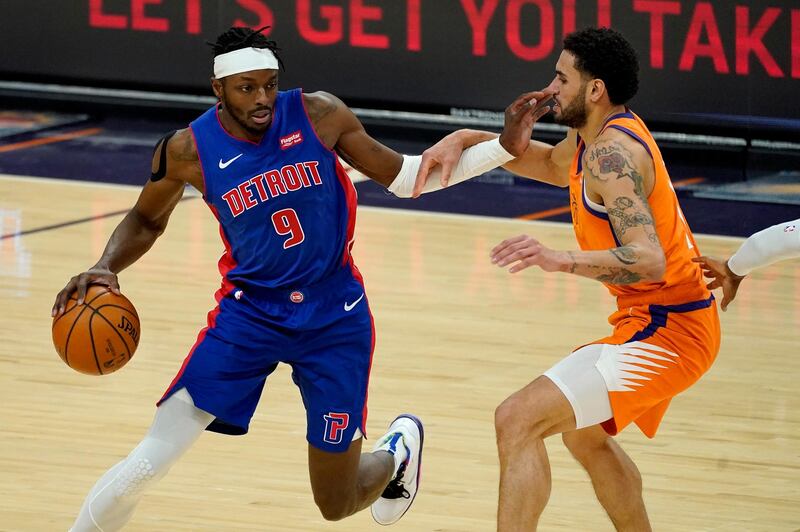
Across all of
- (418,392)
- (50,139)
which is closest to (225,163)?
(418,392)

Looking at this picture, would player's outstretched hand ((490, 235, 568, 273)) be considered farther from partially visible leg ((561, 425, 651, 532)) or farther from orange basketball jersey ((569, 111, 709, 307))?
partially visible leg ((561, 425, 651, 532))

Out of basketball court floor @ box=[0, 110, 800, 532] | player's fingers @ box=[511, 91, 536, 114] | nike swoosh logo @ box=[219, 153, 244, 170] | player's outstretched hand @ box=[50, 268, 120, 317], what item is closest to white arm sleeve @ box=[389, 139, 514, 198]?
player's fingers @ box=[511, 91, 536, 114]

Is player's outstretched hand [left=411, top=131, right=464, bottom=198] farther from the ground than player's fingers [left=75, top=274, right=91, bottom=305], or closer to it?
farther from the ground

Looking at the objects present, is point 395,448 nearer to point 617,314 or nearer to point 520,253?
point 617,314

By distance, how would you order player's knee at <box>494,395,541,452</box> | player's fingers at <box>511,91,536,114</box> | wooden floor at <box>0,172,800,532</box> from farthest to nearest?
wooden floor at <box>0,172,800,532</box>
player's fingers at <box>511,91,536,114</box>
player's knee at <box>494,395,541,452</box>

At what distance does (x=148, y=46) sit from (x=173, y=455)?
32.2 feet

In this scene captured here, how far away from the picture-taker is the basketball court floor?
21.2 ft

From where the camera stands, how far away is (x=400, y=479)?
20.3 ft

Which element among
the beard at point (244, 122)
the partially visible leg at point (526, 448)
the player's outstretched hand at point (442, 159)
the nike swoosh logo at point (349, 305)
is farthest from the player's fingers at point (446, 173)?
the partially visible leg at point (526, 448)

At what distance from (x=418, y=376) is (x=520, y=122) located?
8.74ft

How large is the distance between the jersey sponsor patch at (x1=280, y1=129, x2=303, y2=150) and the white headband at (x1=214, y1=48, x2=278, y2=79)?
0.24 meters

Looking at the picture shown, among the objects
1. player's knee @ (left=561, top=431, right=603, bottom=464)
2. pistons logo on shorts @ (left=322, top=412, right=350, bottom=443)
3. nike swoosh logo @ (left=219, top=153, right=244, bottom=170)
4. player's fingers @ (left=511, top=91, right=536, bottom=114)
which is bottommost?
player's knee @ (left=561, top=431, right=603, bottom=464)

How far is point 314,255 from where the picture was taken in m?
5.46

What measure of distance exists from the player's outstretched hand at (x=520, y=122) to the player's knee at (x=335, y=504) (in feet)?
4.64
